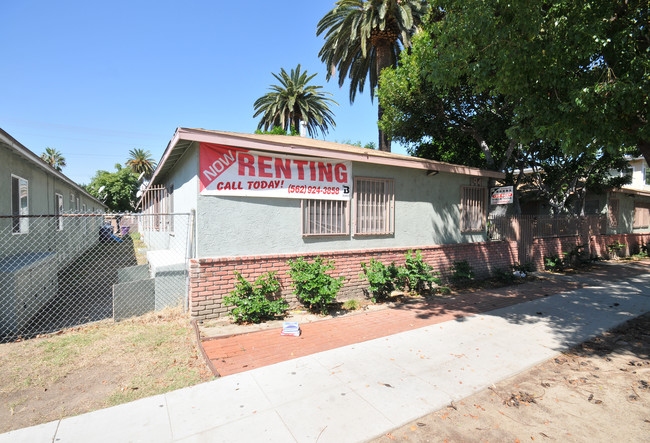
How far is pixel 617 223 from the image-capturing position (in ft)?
52.9

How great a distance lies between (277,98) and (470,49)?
56.6 ft

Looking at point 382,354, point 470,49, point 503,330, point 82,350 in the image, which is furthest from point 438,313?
point 82,350

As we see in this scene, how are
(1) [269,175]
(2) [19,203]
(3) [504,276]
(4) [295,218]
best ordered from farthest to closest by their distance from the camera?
(3) [504,276] < (2) [19,203] < (4) [295,218] < (1) [269,175]

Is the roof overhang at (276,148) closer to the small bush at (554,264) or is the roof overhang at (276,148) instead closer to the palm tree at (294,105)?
the small bush at (554,264)

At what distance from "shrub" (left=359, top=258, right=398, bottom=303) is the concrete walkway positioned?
5.34 feet

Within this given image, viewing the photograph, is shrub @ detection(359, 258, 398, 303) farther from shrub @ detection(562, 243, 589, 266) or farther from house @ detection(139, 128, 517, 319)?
shrub @ detection(562, 243, 589, 266)

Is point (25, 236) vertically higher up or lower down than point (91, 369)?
higher up

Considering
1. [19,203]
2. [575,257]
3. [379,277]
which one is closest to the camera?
[379,277]

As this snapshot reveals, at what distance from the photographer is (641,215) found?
58.3 ft

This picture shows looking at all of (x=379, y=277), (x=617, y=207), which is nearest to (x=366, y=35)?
(x=379, y=277)

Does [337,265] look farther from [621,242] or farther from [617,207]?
[617,207]

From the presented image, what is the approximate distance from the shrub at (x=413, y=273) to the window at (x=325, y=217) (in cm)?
164

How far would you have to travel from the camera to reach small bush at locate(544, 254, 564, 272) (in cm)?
1140

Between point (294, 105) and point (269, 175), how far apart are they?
1706 cm
